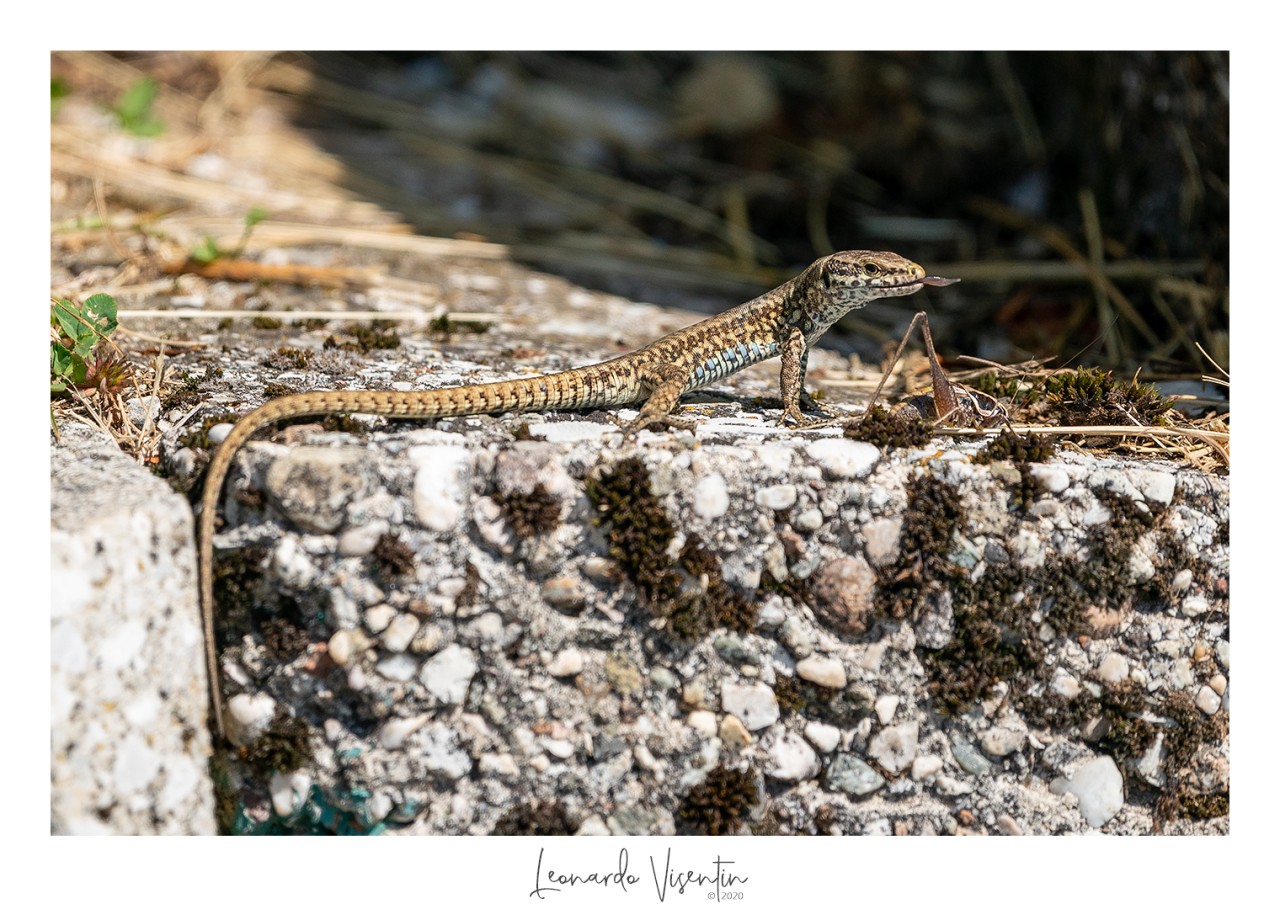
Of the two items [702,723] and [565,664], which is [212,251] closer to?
[565,664]

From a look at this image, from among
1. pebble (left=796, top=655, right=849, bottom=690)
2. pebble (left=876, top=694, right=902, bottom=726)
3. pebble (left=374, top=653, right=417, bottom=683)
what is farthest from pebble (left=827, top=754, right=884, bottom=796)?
pebble (left=374, top=653, right=417, bottom=683)

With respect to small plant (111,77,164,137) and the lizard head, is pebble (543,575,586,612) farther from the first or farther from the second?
small plant (111,77,164,137)

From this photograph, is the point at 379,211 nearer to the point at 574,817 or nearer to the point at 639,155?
the point at 639,155

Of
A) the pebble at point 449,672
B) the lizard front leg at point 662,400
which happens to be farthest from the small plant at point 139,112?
the pebble at point 449,672

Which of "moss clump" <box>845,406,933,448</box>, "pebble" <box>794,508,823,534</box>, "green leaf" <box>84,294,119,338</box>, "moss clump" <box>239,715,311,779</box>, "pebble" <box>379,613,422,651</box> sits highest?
"green leaf" <box>84,294,119,338</box>

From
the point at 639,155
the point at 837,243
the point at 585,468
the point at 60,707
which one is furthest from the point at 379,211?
the point at 60,707

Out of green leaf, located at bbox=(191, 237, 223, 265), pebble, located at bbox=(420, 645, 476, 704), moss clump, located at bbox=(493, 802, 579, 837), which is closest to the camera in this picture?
pebble, located at bbox=(420, 645, 476, 704)
